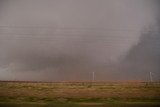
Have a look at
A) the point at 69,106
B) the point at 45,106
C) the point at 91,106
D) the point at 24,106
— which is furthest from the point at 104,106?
the point at 24,106

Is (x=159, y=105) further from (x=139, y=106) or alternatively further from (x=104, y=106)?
(x=104, y=106)

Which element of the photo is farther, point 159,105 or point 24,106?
point 159,105

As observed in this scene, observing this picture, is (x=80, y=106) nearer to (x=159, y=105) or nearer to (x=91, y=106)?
(x=91, y=106)

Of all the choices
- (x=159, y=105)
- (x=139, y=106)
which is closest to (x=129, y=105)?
(x=139, y=106)

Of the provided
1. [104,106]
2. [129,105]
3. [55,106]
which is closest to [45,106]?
[55,106]

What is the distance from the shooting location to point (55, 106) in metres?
12.4

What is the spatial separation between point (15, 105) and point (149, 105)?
6.39 meters

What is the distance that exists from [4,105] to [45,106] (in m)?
2.18

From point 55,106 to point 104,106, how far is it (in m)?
2.29

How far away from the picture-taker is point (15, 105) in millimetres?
12727

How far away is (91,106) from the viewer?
41.7ft

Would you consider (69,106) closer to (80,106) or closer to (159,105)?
(80,106)

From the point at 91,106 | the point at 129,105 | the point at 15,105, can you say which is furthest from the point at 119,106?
the point at 15,105

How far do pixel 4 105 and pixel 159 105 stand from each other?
7.54 meters
